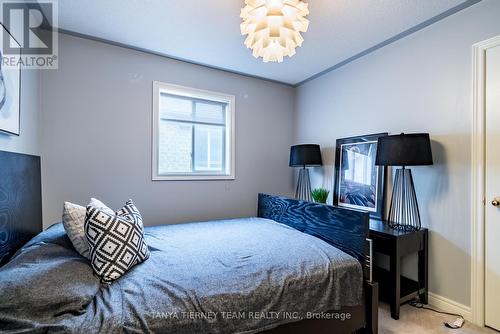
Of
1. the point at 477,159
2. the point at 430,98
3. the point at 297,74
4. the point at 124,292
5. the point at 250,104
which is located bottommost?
the point at 124,292

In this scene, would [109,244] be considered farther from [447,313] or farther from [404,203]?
[447,313]

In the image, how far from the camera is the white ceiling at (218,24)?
1927 millimetres

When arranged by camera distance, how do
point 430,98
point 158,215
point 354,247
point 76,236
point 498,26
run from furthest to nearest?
1. point 158,215
2. point 430,98
3. point 498,26
4. point 354,247
5. point 76,236

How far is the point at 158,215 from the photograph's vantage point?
2766mm

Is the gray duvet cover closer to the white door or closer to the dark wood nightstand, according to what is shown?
the dark wood nightstand

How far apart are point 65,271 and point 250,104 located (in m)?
2.76

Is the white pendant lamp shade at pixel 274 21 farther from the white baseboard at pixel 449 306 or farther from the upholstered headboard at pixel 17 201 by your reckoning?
the white baseboard at pixel 449 306

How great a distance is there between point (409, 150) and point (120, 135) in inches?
109

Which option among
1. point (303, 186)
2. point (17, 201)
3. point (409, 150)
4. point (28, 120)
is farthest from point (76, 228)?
point (303, 186)

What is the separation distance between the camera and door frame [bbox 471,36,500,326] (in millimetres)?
1839

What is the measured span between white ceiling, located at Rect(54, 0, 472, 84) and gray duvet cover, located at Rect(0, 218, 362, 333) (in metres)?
1.81

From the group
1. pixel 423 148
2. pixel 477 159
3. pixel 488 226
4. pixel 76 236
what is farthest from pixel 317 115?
pixel 76 236

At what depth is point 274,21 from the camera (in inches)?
57.1

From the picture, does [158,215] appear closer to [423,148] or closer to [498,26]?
[423,148]
